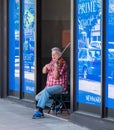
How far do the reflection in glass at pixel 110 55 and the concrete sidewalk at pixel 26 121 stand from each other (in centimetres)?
87

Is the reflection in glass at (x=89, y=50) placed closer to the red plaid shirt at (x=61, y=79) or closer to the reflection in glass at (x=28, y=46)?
the red plaid shirt at (x=61, y=79)

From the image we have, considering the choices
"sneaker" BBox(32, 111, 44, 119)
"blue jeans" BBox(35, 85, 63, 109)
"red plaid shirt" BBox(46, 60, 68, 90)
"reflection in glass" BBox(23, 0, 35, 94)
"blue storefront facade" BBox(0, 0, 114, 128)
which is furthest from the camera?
"reflection in glass" BBox(23, 0, 35, 94)

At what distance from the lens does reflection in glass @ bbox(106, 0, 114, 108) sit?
25.5ft

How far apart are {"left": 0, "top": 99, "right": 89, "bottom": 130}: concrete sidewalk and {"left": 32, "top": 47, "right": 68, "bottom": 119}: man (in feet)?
0.96

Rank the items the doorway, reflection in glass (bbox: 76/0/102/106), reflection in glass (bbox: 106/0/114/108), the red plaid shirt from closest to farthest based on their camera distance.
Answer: reflection in glass (bbox: 106/0/114/108) < reflection in glass (bbox: 76/0/102/106) < the red plaid shirt < the doorway

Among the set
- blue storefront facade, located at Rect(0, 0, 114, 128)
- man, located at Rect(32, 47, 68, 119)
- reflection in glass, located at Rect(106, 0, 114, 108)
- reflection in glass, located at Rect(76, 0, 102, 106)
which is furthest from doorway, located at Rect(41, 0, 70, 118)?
reflection in glass, located at Rect(106, 0, 114, 108)

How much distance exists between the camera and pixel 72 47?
888 centimetres

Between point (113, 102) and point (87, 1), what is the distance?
2.02m

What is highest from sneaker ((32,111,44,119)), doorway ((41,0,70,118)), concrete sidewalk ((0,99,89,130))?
doorway ((41,0,70,118))

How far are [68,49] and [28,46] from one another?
43.4 inches

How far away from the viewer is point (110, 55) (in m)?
7.84

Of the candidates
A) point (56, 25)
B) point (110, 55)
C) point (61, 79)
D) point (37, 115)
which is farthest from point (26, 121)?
point (56, 25)

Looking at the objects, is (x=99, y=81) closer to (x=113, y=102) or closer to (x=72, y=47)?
(x=113, y=102)

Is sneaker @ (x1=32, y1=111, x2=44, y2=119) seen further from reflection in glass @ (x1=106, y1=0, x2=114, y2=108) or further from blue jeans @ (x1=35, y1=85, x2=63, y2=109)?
reflection in glass @ (x1=106, y1=0, x2=114, y2=108)
